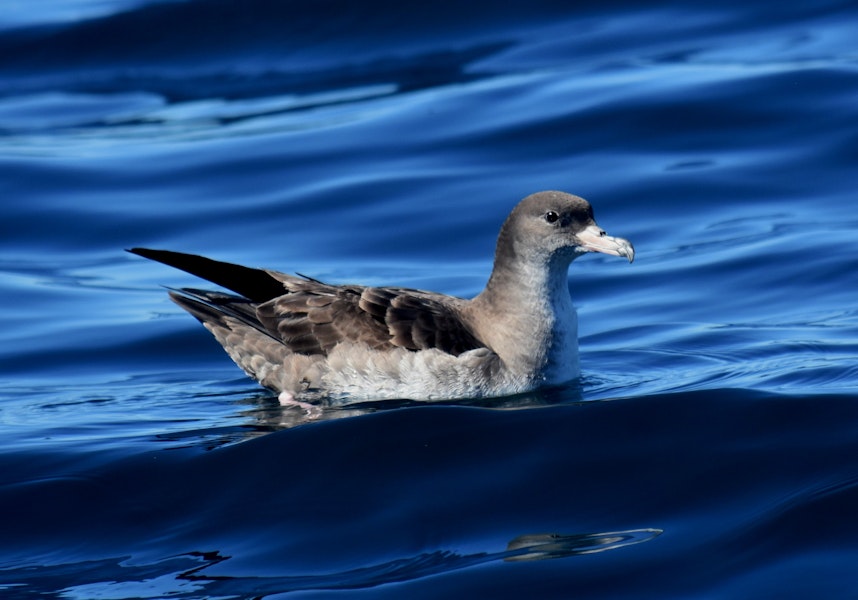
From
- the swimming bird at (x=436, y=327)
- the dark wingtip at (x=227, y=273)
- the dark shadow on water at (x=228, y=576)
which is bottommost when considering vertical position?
the dark shadow on water at (x=228, y=576)

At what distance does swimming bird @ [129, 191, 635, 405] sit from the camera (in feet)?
26.5

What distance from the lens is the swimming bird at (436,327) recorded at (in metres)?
8.09

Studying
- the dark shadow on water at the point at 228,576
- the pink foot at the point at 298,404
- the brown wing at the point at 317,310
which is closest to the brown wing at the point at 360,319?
the brown wing at the point at 317,310

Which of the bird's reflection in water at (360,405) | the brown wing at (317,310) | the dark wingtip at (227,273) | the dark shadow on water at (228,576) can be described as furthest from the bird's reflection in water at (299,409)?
the dark shadow on water at (228,576)

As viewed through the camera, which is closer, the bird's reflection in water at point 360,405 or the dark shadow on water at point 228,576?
the dark shadow on water at point 228,576

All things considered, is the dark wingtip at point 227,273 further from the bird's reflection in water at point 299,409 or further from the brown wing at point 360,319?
the bird's reflection in water at point 299,409

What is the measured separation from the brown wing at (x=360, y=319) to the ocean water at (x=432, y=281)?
0.44 meters

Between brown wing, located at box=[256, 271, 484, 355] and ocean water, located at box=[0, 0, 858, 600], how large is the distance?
438 mm

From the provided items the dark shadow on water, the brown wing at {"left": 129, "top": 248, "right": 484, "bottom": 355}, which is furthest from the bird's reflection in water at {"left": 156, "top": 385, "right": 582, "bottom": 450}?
the dark shadow on water

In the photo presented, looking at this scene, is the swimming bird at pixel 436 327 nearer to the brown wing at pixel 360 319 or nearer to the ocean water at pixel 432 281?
the brown wing at pixel 360 319

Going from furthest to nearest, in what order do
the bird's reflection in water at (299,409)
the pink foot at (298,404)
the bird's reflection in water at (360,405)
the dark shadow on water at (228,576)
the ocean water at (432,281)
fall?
the pink foot at (298,404)
the bird's reflection in water at (360,405)
the bird's reflection in water at (299,409)
the ocean water at (432,281)
the dark shadow on water at (228,576)

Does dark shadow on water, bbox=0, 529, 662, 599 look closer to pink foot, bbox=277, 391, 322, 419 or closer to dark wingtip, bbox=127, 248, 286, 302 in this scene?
pink foot, bbox=277, 391, 322, 419

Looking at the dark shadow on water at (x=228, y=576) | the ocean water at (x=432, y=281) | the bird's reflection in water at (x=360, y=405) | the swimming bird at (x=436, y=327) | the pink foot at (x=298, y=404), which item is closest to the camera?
the dark shadow on water at (x=228, y=576)

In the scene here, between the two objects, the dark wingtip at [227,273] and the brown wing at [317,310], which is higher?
the dark wingtip at [227,273]
